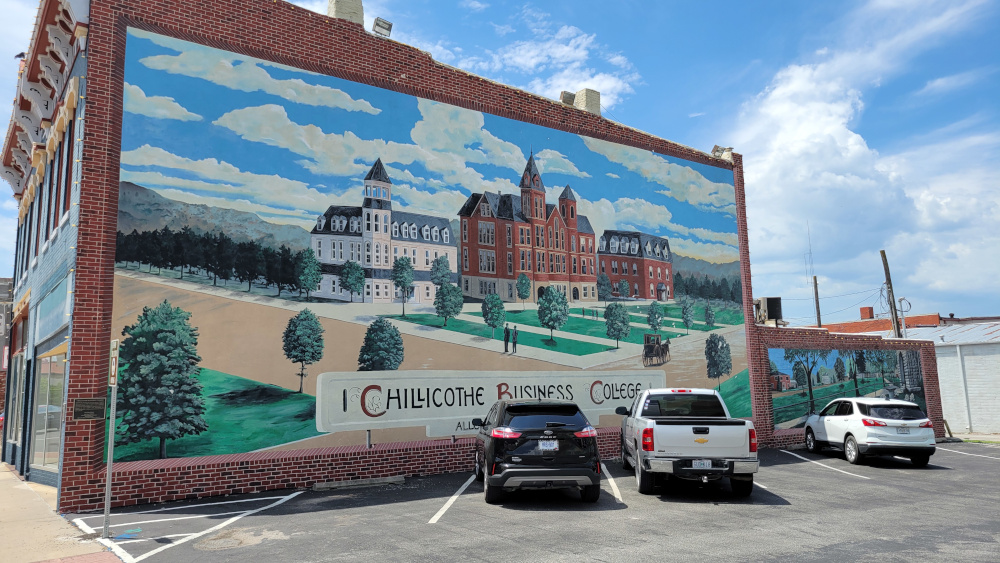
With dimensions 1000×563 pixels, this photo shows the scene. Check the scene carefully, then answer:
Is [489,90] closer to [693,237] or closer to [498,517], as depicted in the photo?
[693,237]

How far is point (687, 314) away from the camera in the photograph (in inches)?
799

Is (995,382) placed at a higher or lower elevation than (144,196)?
lower

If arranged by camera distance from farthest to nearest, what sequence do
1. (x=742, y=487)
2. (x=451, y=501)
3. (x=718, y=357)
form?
1. (x=718, y=357)
2. (x=742, y=487)
3. (x=451, y=501)

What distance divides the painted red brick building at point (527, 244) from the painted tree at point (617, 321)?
2.58 feet

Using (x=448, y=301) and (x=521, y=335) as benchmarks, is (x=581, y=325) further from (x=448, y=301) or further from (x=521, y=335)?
(x=448, y=301)

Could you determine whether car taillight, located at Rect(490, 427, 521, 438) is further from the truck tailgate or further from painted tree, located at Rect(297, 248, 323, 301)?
painted tree, located at Rect(297, 248, 323, 301)

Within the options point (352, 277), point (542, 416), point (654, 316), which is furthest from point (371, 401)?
point (654, 316)

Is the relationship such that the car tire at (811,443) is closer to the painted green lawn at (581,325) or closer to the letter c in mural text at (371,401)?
the painted green lawn at (581,325)

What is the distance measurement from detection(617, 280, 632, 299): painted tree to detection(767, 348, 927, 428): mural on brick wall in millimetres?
6035

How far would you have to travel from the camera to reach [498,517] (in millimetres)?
8883

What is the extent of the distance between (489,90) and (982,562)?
555 inches

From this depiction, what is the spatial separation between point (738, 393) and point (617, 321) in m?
5.28

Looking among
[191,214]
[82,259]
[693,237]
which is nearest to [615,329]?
[693,237]

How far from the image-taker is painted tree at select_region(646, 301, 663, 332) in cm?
1942
